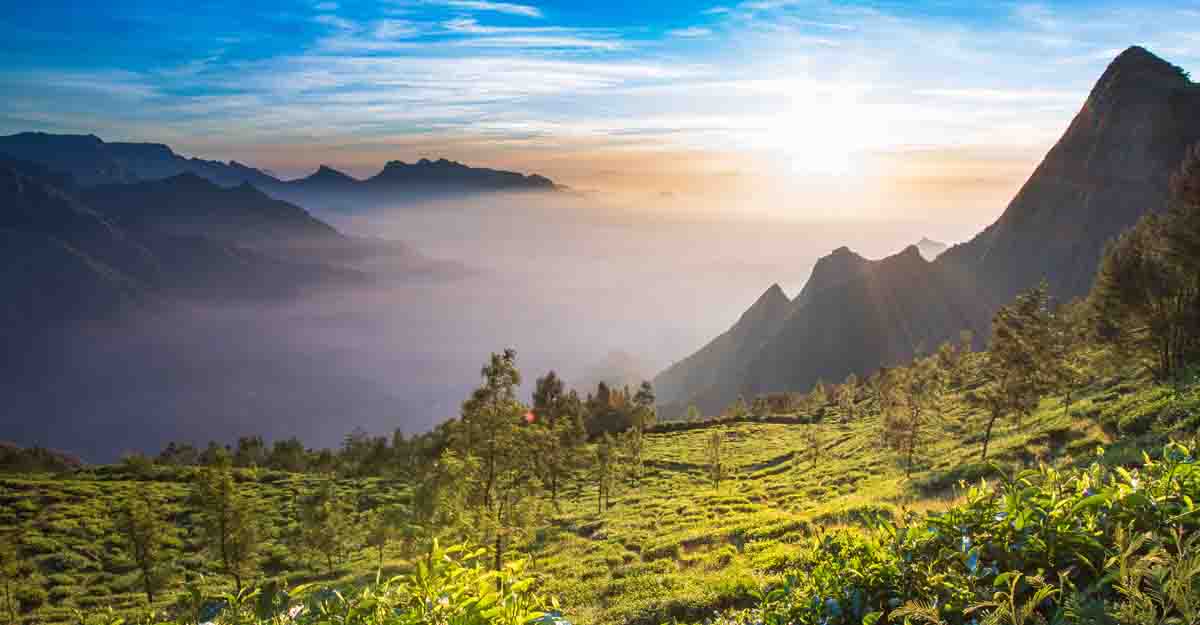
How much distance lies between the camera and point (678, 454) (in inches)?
3233

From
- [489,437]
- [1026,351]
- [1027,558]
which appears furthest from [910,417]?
[1027,558]

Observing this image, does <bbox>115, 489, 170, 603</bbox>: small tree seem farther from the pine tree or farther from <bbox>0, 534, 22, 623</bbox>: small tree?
the pine tree

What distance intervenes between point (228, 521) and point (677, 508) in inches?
1151

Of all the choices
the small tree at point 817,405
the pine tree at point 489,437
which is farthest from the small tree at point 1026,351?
the small tree at point 817,405

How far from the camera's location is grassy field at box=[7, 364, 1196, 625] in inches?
754

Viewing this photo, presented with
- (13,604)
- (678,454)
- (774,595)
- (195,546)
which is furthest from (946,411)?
(13,604)

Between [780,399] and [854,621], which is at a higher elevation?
[854,621]

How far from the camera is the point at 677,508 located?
142 feet

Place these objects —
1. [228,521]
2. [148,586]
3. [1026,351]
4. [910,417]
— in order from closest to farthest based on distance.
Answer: [1026,351], [228,521], [148,586], [910,417]

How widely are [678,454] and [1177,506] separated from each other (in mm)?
81214

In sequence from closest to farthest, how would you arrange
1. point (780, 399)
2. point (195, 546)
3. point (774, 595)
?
point (774, 595) < point (195, 546) < point (780, 399)

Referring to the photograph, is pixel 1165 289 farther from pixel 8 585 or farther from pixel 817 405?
pixel 817 405

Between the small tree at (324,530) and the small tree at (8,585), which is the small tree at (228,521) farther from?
the small tree at (8,585)

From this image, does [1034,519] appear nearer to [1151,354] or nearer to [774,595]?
[774,595]
